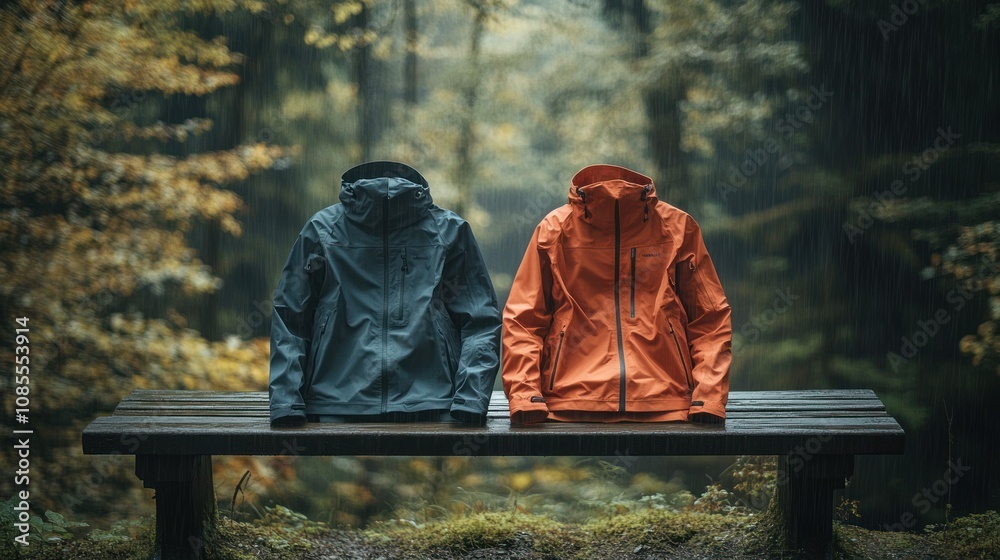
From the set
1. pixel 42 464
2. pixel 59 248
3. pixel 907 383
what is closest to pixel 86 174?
pixel 59 248

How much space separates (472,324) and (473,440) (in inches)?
20.8

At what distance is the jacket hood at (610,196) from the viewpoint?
3285 millimetres

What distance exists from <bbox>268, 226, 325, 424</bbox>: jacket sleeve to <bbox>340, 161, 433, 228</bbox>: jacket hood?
0.73 feet

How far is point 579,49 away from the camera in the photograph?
8.41 meters

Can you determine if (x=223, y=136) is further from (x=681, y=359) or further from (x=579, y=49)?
(x=681, y=359)

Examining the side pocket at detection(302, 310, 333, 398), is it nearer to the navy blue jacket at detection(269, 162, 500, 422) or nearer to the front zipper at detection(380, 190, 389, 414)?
the navy blue jacket at detection(269, 162, 500, 422)

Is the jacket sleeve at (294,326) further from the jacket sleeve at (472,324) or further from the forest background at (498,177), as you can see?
the forest background at (498,177)

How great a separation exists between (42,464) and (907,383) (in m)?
6.93

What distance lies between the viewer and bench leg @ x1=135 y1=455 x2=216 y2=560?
3.12 m

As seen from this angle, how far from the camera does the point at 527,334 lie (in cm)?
320

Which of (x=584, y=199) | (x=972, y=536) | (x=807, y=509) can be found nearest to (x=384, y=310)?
(x=584, y=199)

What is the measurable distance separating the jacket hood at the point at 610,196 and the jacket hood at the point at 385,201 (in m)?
0.64

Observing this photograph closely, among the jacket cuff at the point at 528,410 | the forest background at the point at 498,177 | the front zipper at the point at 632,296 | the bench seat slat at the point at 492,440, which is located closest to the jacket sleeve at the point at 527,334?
the jacket cuff at the point at 528,410

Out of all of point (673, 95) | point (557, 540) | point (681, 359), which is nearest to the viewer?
Result: point (681, 359)
